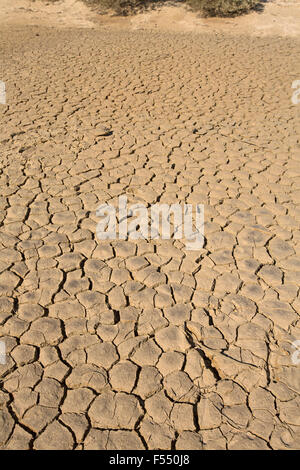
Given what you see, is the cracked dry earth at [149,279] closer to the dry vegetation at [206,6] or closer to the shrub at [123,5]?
the dry vegetation at [206,6]

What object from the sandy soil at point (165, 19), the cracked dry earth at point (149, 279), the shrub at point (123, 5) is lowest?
the cracked dry earth at point (149, 279)

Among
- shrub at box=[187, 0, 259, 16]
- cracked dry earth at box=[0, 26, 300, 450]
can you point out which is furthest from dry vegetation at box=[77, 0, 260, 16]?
cracked dry earth at box=[0, 26, 300, 450]

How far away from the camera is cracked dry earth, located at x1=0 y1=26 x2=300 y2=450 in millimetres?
1764

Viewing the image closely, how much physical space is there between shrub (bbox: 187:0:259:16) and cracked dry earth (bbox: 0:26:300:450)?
18.7 feet

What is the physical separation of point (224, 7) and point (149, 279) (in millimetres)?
9573

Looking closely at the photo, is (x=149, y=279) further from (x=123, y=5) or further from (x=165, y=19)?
(x=123, y=5)

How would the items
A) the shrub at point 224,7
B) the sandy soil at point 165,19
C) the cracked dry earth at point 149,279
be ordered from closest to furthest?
1. the cracked dry earth at point 149,279
2. the sandy soil at point 165,19
3. the shrub at point 224,7

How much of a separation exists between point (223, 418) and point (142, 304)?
0.83 metres

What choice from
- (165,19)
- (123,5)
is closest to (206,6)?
(165,19)

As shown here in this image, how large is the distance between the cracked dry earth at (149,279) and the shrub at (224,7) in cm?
571

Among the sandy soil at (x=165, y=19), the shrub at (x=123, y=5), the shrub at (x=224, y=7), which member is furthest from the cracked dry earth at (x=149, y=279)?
the shrub at (x=123, y=5)

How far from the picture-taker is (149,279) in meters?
2.50

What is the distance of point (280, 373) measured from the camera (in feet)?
6.38

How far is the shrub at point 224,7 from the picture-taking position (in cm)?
943
